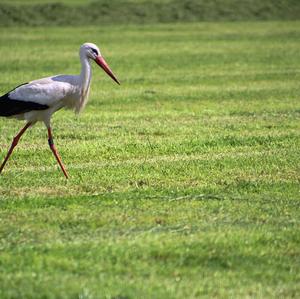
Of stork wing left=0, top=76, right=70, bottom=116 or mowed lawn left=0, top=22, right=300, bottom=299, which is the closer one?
mowed lawn left=0, top=22, right=300, bottom=299

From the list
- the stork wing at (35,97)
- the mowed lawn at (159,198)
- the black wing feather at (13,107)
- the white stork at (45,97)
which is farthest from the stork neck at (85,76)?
the mowed lawn at (159,198)

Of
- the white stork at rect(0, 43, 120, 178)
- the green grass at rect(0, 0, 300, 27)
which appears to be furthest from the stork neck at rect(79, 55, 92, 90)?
the green grass at rect(0, 0, 300, 27)

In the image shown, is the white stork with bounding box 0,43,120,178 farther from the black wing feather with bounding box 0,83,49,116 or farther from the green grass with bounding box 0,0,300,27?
the green grass with bounding box 0,0,300,27

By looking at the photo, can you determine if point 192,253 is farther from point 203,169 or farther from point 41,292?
point 203,169

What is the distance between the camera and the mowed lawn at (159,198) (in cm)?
641

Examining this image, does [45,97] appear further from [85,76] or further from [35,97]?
[85,76]

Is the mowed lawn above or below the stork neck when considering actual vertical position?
below

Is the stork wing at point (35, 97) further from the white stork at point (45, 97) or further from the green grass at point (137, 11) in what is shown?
the green grass at point (137, 11)

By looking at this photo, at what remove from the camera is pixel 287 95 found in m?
18.8

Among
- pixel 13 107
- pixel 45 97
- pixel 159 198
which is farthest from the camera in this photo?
pixel 13 107

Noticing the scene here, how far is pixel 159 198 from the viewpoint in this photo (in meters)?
8.77

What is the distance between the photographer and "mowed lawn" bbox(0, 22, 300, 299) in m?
6.41

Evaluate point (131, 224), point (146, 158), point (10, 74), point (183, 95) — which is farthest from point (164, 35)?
point (131, 224)

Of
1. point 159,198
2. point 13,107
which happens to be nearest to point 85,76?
point 13,107
